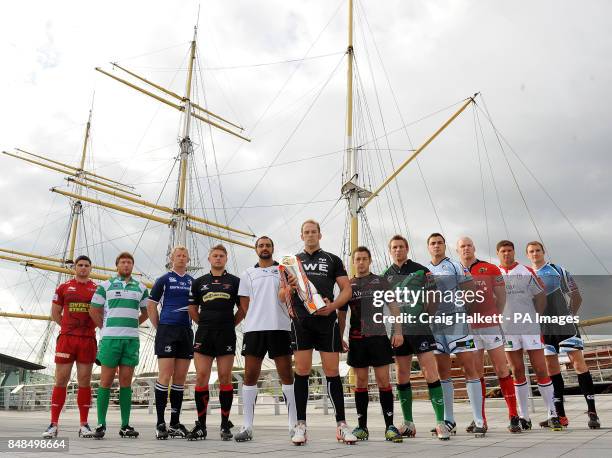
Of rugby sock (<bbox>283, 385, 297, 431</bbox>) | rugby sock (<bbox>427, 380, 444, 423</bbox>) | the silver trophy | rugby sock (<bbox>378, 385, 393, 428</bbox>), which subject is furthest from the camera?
rugby sock (<bbox>378, 385, 393, 428</bbox>)

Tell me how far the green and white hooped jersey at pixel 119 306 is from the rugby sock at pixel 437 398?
139 inches

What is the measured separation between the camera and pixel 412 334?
538cm

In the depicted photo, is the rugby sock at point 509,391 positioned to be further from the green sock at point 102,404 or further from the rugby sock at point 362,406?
the green sock at point 102,404

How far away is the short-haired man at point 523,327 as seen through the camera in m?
5.89

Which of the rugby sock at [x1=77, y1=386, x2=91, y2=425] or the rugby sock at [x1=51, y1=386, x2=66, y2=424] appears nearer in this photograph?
the rugby sock at [x1=51, y1=386, x2=66, y2=424]

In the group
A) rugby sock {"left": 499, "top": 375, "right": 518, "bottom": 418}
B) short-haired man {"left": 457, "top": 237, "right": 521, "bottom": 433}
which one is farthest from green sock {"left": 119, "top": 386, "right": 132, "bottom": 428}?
rugby sock {"left": 499, "top": 375, "right": 518, "bottom": 418}

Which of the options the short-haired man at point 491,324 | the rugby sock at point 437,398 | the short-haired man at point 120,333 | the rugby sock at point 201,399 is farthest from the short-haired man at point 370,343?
the short-haired man at point 120,333

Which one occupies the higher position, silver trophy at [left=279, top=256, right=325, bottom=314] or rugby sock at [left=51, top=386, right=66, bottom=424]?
silver trophy at [left=279, top=256, right=325, bottom=314]

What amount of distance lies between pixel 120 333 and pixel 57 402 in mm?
1066

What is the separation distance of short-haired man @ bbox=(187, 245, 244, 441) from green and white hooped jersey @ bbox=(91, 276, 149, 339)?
0.81 meters

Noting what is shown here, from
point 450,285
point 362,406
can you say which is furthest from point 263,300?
point 450,285

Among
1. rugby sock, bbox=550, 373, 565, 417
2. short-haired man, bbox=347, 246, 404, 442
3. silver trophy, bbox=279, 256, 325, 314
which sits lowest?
rugby sock, bbox=550, 373, 565, 417

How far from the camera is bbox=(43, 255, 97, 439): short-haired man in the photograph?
5836 mm

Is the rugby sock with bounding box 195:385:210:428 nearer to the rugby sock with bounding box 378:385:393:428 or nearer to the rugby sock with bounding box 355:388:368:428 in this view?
the rugby sock with bounding box 355:388:368:428
